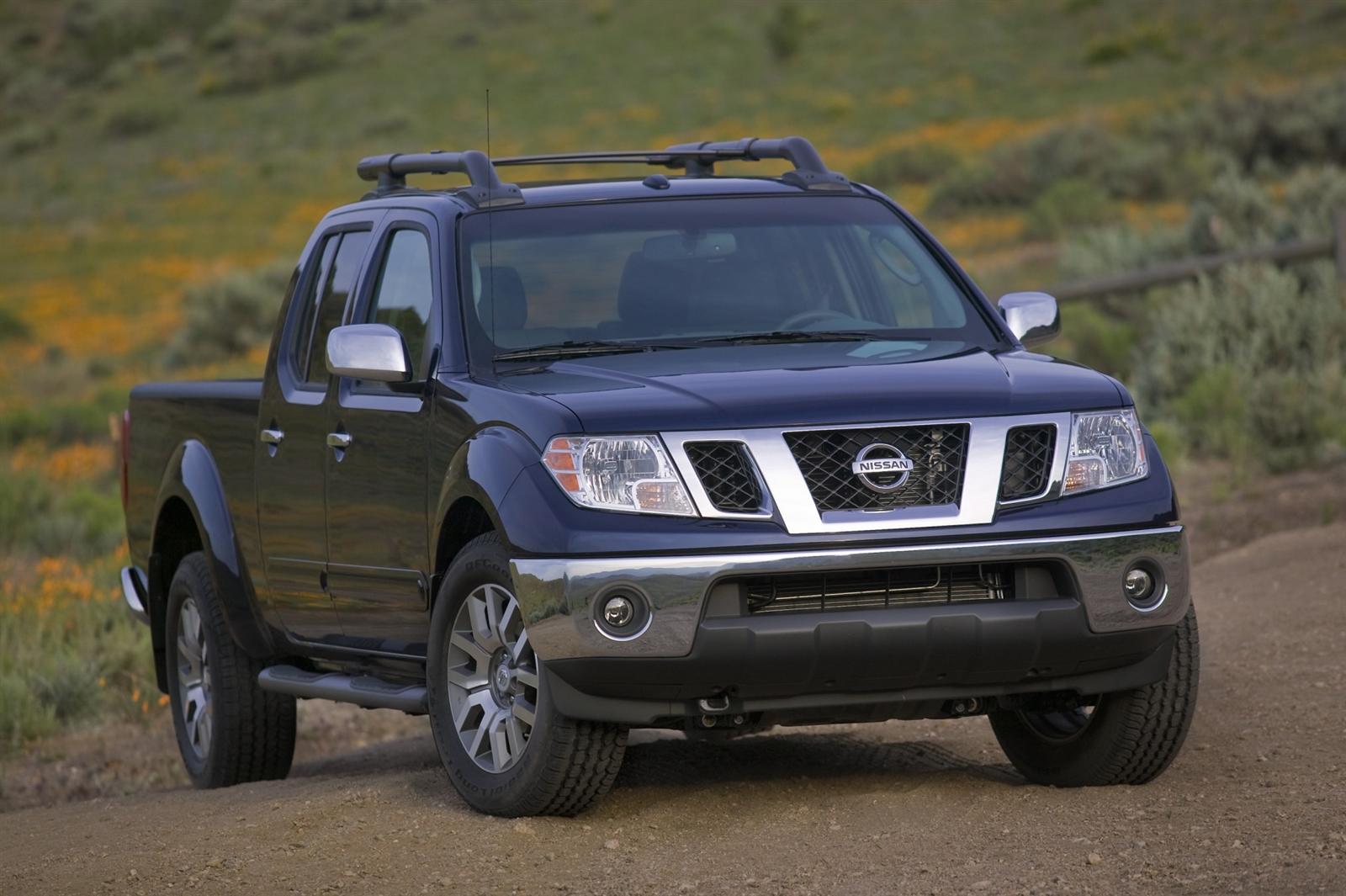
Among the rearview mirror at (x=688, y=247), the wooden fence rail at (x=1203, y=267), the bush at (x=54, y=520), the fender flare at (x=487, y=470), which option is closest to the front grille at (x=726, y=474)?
the fender flare at (x=487, y=470)

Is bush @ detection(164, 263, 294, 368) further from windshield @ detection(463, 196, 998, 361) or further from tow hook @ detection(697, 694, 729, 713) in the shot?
tow hook @ detection(697, 694, 729, 713)

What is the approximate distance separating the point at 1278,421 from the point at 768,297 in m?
8.31

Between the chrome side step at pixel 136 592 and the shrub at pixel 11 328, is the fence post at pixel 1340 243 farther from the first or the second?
the shrub at pixel 11 328

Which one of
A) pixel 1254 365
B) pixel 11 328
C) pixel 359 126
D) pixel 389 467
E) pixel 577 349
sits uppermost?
pixel 577 349

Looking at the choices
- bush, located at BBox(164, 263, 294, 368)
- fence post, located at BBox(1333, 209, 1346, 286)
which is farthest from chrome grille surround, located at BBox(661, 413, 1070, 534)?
bush, located at BBox(164, 263, 294, 368)

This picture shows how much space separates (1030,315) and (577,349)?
4.79 feet

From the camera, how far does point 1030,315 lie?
6688 millimetres

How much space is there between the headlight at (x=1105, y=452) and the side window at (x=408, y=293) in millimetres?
1978

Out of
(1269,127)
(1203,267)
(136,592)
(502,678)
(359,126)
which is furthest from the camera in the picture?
(359,126)

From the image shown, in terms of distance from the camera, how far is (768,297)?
671 cm

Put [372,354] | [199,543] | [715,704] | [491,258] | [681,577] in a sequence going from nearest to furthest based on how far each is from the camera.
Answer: [681,577] → [715,704] → [372,354] → [491,258] → [199,543]

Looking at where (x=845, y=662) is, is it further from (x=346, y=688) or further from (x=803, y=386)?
(x=346, y=688)

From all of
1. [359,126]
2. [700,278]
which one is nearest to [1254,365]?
[700,278]

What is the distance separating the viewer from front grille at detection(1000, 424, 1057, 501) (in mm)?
5527
